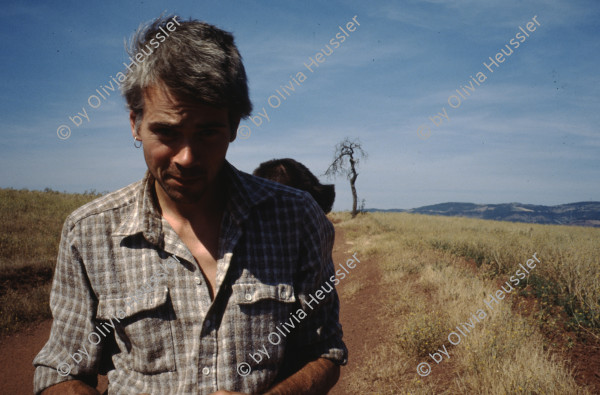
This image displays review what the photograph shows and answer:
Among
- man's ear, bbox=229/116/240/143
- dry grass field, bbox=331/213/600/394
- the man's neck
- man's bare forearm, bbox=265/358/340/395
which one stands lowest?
dry grass field, bbox=331/213/600/394

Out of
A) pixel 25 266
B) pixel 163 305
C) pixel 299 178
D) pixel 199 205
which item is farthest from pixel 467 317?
pixel 25 266

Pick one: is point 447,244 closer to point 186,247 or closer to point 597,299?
point 597,299

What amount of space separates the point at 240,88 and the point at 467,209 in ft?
691

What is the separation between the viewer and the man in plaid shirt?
1316 mm

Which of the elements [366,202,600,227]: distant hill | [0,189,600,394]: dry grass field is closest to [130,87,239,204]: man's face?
[0,189,600,394]: dry grass field

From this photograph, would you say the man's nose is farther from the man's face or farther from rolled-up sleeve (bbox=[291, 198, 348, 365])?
rolled-up sleeve (bbox=[291, 198, 348, 365])

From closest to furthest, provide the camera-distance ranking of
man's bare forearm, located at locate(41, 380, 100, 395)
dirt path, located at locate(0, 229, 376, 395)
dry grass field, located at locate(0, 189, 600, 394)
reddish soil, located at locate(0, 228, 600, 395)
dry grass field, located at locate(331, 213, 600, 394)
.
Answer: man's bare forearm, located at locate(41, 380, 100, 395) < dry grass field, located at locate(331, 213, 600, 394) < dry grass field, located at locate(0, 189, 600, 394) < reddish soil, located at locate(0, 228, 600, 395) < dirt path, located at locate(0, 229, 376, 395)

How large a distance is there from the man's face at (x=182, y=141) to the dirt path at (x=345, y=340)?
3.96 m

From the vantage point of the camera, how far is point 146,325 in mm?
1315

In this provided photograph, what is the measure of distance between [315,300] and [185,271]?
0.57 m

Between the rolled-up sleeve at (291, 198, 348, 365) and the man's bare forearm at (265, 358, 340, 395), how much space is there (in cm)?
4

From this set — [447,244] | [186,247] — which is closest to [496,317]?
[186,247]

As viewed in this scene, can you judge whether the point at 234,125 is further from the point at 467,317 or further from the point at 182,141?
the point at 467,317

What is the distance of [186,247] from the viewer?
1.42 m
